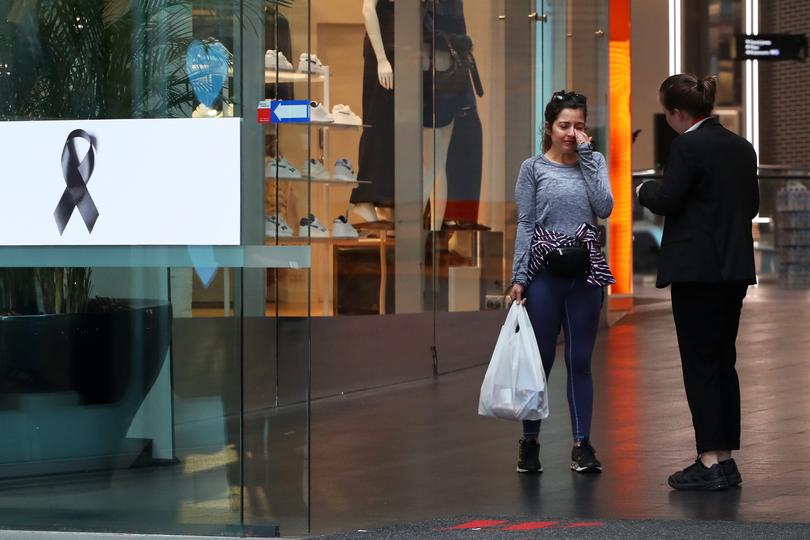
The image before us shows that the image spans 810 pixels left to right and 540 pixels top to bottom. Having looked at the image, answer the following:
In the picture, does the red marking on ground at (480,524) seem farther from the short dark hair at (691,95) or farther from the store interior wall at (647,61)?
the store interior wall at (647,61)

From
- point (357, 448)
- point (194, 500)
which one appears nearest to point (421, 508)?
point (194, 500)

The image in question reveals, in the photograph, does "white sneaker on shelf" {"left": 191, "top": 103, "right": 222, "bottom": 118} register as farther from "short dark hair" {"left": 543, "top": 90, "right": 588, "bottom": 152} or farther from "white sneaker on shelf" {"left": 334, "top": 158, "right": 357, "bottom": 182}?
"white sneaker on shelf" {"left": 334, "top": 158, "right": 357, "bottom": 182}

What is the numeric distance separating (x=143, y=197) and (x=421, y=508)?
1.54m

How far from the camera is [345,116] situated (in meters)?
9.30

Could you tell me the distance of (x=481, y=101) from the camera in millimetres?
10398

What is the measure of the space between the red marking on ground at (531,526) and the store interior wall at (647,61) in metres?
19.9

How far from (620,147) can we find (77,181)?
11.8 metres

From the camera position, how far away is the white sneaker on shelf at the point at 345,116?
30.2ft

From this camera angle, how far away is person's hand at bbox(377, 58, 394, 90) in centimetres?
951

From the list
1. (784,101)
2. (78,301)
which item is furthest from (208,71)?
(784,101)

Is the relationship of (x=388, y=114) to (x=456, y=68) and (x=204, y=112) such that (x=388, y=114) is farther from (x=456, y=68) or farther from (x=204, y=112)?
(x=204, y=112)

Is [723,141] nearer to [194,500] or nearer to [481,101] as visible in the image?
[194,500]

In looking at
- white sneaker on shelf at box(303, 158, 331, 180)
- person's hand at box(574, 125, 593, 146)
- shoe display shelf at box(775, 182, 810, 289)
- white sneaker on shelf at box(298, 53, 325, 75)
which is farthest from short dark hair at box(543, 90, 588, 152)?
shoe display shelf at box(775, 182, 810, 289)

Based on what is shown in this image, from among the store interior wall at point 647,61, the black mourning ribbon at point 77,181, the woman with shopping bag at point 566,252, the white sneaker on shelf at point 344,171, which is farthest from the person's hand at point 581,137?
the store interior wall at point 647,61
